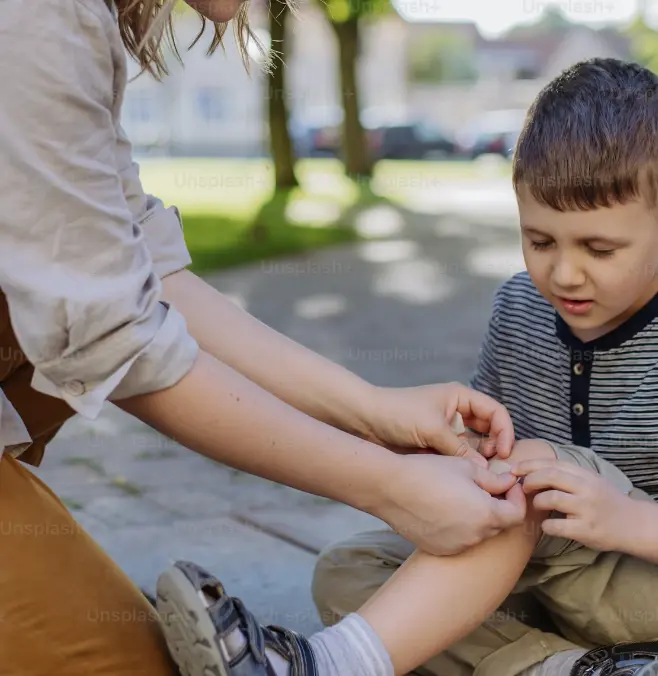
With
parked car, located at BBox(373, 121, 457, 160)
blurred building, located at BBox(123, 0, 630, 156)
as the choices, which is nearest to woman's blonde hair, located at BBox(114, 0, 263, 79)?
parked car, located at BBox(373, 121, 457, 160)

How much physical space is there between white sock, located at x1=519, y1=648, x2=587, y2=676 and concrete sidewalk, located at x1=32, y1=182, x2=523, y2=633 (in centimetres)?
47

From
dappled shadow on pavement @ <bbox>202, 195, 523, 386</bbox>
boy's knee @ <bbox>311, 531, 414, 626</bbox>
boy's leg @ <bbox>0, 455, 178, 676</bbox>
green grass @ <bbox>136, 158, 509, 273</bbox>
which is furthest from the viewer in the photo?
green grass @ <bbox>136, 158, 509, 273</bbox>

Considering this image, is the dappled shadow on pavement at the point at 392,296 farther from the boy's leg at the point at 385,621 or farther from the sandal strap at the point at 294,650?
the sandal strap at the point at 294,650

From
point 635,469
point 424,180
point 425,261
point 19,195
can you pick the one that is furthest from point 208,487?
point 424,180

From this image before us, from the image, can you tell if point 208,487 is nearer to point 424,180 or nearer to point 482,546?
point 482,546

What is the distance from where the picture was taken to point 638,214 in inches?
65.1

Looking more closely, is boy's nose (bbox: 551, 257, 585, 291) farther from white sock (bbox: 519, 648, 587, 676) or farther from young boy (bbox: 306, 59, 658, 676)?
white sock (bbox: 519, 648, 587, 676)

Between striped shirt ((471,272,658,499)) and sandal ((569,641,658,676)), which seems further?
striped shirt ((471,272,658,499))

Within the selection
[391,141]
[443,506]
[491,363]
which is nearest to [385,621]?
[443,506]

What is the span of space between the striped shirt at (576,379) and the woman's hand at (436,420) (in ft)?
0.70

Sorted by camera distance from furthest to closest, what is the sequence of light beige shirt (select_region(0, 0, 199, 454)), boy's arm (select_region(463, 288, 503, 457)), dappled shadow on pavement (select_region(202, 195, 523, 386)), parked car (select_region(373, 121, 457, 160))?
parked car (select_region(373, 121, 457, 160)), dappled shadow on pavement (select_region(202, 195, 523, 386)), boy's arm (select_region(463, 288, 503, 457)), light beige shirt (select_region(0, 0, 199, 454))

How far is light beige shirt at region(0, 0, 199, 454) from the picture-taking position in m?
1.22

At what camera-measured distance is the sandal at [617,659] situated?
4.93 feet

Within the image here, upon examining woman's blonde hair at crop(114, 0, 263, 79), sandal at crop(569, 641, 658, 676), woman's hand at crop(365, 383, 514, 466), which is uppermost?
woman's blonde hair at crop(114, 0, 263, 79)
